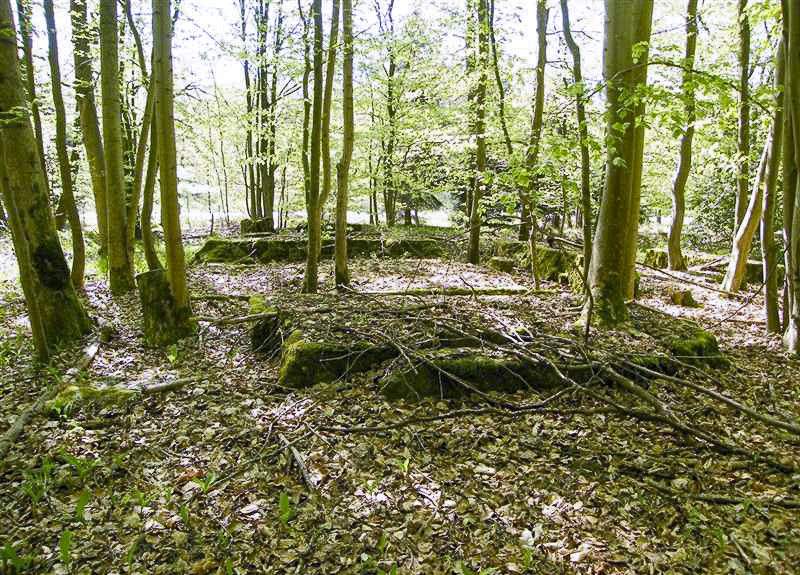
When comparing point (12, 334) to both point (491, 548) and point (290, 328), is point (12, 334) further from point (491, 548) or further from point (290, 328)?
point (491, 548)

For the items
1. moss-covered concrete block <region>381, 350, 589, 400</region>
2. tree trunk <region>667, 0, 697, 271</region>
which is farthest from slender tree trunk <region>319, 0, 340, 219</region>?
tree trunk <region>667, 0, 697, 271</region>

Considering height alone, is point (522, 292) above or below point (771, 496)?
above

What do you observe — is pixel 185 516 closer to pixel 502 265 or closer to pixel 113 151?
pixel 113 151

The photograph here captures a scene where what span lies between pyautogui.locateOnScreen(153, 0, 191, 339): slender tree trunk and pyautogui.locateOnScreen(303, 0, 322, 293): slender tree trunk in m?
2.33

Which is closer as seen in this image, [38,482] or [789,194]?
[38,482]

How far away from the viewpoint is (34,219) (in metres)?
5.43

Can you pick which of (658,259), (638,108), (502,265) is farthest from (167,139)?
(658,259)

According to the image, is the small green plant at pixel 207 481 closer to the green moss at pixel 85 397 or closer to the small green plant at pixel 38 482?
the small green plant at pixel 38 482

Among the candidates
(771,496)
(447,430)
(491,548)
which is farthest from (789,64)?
(491,548)

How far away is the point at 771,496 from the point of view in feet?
10.3

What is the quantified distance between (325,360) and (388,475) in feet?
5.28

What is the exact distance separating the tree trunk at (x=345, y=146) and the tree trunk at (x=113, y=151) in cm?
363

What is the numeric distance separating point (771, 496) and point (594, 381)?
66.1 inches

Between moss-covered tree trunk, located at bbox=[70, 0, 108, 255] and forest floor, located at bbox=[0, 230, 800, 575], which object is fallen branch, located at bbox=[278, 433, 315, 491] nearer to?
forest floor, located at bbox=[0, 230, 800, 575]
